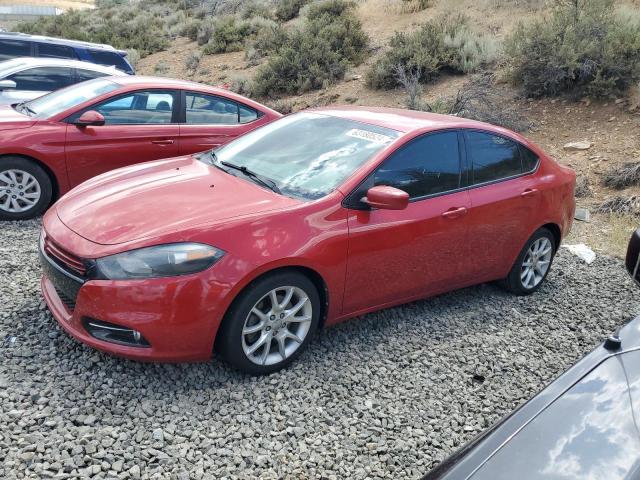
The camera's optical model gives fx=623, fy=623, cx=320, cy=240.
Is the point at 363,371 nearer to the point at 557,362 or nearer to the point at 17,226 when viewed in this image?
the point at 557,362

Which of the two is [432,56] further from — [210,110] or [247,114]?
[210,110]

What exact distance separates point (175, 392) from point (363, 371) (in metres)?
1.18

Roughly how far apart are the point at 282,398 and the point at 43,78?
296 inches

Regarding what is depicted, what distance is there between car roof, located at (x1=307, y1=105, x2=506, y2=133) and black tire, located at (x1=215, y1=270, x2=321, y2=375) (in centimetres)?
145

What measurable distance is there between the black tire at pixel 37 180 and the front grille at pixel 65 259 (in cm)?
251

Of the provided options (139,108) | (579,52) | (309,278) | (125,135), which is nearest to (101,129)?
(125,135)

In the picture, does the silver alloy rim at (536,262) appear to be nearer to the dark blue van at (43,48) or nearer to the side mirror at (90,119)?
the side mirror at (90,119)

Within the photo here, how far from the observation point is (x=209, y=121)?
278 inches

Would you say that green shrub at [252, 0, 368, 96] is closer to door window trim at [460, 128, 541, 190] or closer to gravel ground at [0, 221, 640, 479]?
door window trim at [460, 128, 541, 190]

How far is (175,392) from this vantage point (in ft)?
11.6

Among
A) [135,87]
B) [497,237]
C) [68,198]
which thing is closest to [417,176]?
[497,237]

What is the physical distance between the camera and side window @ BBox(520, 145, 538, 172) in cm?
521

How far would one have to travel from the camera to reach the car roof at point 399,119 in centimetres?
455

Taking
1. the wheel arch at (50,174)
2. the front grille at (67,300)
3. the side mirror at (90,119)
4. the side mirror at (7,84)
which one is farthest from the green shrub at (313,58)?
the front grille at (67,300)
